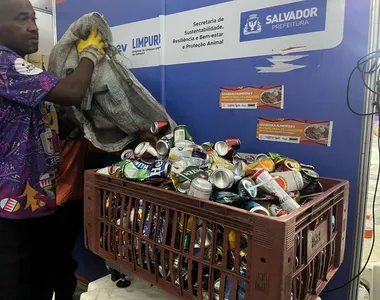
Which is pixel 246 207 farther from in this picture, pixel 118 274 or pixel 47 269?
pixel 47 269

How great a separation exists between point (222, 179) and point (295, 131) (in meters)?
0.45

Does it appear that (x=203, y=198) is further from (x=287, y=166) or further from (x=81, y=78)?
(x=81, y=78)

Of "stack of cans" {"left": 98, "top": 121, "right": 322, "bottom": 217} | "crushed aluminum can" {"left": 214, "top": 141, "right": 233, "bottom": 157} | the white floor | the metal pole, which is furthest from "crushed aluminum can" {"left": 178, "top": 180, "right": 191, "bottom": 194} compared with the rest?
the metal pole

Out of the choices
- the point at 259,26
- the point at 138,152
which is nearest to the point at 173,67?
the point at 259,26

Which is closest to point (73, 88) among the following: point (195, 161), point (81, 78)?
point (81, 78)

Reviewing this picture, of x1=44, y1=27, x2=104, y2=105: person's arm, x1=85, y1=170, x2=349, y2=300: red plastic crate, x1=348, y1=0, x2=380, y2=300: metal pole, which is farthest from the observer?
x1=44, y1=27, x2=104, y2=105: person's arm

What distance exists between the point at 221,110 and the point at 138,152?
424mm

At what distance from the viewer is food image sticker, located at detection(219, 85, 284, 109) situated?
1.12 metres

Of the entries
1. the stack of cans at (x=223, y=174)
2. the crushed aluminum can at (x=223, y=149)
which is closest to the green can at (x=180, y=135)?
the stack of cans at (x=223, y=174)

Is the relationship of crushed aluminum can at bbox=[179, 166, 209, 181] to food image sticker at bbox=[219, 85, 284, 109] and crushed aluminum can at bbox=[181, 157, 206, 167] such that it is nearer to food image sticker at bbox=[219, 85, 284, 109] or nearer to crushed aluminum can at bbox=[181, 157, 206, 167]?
crushed aluminum can at bbox=[181, 157, 206, 167]

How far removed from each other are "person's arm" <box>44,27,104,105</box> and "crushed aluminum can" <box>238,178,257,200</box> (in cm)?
62

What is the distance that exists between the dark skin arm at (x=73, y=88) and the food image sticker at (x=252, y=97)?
0.49 m

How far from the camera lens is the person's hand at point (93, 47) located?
43.7 inches

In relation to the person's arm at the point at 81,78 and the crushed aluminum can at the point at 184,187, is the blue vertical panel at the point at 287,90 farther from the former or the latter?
the crushed aluminum can at the point at 184,187
